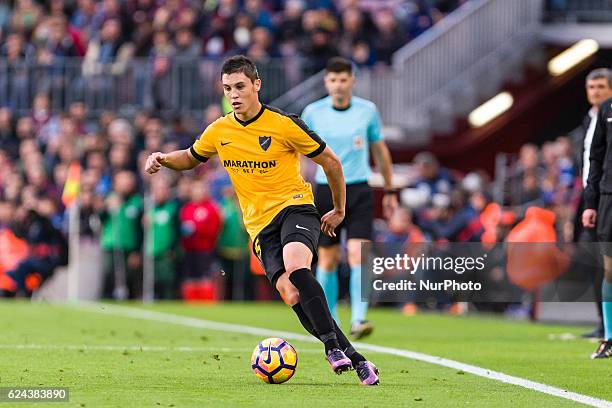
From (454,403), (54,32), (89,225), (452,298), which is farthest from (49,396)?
(54,32)

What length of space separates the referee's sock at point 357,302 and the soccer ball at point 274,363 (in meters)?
4.22

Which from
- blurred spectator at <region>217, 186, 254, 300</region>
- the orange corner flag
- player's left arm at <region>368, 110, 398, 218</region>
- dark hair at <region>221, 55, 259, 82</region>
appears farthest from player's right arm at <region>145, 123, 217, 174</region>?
the orange corner flag

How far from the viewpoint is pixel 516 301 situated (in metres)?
18.1

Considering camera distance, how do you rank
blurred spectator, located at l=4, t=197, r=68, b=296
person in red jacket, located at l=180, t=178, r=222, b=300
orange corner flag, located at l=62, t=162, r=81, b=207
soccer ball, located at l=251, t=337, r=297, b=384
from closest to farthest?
soccer ball, located at l=251, t=337, r=297, b=384 → blurred spectator, located at l=4, t=197, r=68, b=296 → person in red jacket, located at l=180, t=178, r=222, b=300 → orange corner flag, located at l=62, t=162, r=81, b=207

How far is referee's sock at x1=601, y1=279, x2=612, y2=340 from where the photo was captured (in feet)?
36.7

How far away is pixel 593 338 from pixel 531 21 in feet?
46.8

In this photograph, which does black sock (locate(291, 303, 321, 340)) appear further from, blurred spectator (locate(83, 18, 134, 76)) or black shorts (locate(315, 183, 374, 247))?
blurred spectator (locate(83, 18, 134, 76))

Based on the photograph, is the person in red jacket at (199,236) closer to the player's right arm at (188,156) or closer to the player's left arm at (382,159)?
the player's left arm at (382,159)

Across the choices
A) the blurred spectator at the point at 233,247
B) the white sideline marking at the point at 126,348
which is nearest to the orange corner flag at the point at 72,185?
the blurred spectator at the point at 233,247

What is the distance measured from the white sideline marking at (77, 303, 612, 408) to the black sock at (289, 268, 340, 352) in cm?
116

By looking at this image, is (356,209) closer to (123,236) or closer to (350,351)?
(350,351)

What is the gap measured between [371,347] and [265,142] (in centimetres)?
333

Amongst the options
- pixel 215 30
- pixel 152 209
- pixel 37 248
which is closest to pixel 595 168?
pixel 152 209

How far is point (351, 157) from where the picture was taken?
13.6 meters
